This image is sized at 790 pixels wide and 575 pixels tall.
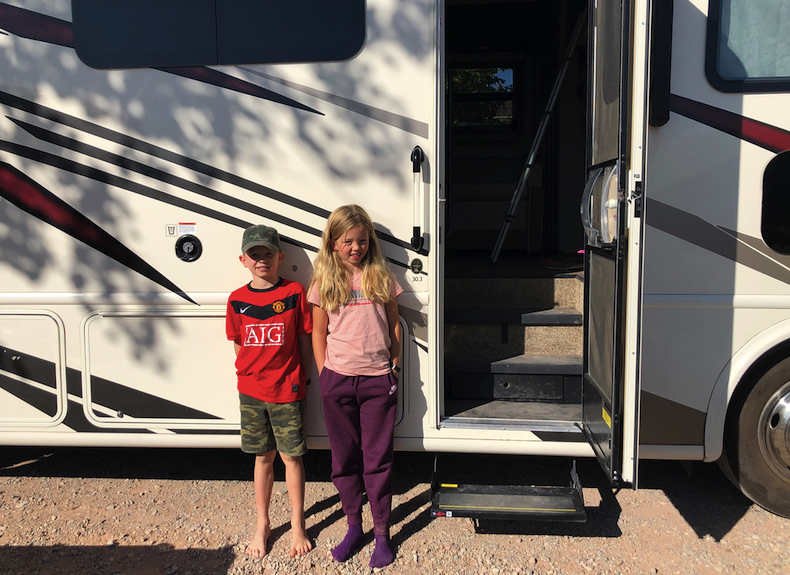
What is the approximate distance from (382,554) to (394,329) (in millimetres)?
1006

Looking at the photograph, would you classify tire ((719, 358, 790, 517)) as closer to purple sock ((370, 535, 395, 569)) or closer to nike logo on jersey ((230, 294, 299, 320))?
purple sock ((370, 535, 395, 569))

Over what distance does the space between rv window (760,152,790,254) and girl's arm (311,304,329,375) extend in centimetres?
204

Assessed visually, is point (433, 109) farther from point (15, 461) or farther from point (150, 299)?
point (15, 461)

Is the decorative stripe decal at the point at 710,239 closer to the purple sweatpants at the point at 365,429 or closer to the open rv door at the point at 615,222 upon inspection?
the open rv door at the point at 615,222

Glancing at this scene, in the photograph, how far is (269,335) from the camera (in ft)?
8.63

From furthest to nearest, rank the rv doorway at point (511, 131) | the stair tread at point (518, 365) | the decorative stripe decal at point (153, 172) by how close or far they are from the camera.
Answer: the rv doorway at point (511, 131) → the stair tread at point (518, 365) → the decorative stripe decal at point (153, 172)

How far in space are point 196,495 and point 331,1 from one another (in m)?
2.66

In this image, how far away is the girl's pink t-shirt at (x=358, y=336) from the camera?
2572mm

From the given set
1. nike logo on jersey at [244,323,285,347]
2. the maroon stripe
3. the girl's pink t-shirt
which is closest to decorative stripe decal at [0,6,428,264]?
the maroon stripe

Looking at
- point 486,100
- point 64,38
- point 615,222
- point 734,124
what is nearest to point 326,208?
point 615,222

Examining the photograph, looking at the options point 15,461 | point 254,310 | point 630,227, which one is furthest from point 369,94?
point 15,461

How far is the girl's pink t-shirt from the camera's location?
2572 mm

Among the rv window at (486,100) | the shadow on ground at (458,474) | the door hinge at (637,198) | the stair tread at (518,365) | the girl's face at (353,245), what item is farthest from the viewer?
the rv window at (486,100)

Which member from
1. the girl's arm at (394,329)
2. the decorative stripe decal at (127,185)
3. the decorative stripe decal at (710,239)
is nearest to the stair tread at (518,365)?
the girl's arm at (394,329)
